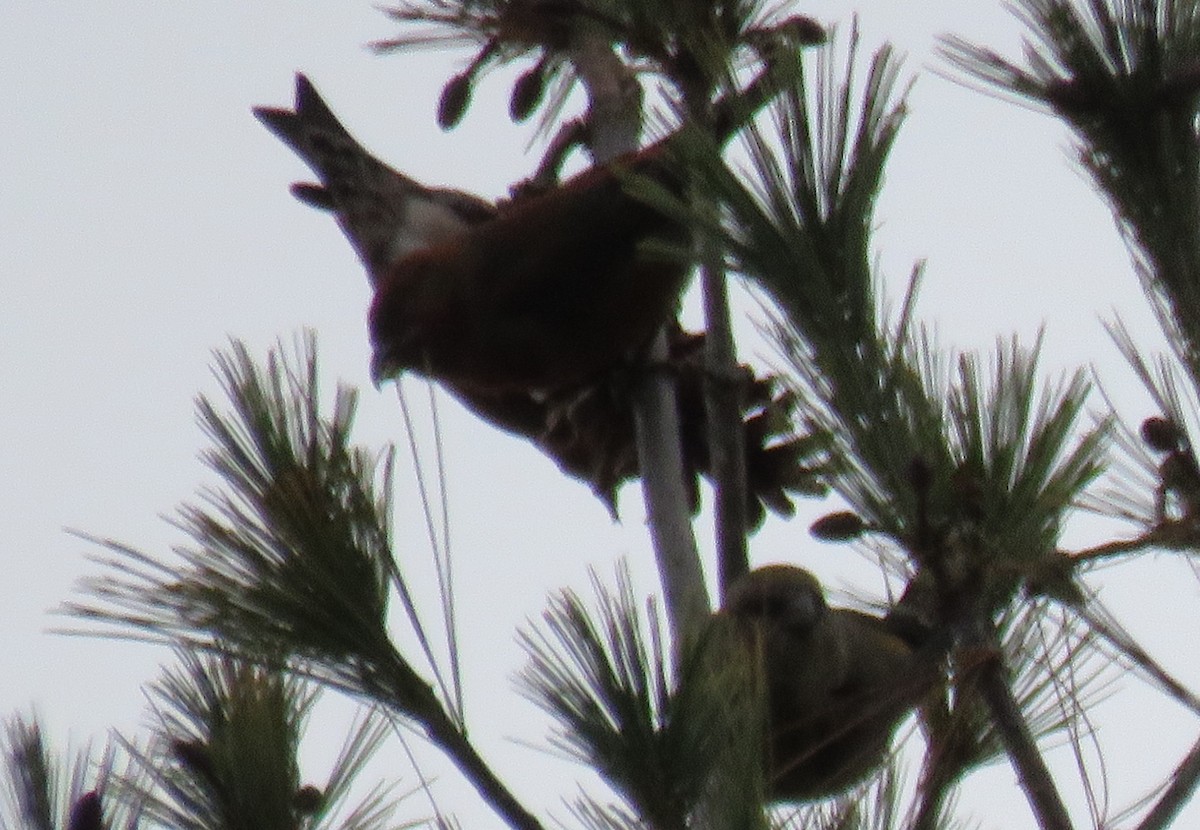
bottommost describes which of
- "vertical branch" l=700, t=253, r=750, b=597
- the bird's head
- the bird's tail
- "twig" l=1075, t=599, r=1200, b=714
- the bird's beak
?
"twig" l=1075, t=599, r=1200, b=714

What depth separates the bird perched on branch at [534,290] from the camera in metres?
2.81

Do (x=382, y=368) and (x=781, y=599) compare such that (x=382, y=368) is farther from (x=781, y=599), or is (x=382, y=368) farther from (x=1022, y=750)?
(x=1022, y=750)

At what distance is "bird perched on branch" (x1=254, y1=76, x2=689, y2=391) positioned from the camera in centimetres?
281

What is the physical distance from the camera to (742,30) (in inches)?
99.0

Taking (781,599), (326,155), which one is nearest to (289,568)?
(781,599)

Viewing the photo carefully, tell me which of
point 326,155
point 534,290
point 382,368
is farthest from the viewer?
point 326,155

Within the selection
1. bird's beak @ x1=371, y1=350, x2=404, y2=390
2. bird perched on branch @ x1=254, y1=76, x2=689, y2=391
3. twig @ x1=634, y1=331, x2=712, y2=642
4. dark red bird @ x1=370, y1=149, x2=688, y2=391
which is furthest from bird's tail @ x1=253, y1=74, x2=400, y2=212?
twig @ x1=634, y1=331, x2=712, y2=642

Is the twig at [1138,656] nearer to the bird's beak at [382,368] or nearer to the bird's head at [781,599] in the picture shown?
the bird's head at [781,599]

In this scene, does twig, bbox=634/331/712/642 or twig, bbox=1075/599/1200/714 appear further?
twig, bbox=634/331/712/642

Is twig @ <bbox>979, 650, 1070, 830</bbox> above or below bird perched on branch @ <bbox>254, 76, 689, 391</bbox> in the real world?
below

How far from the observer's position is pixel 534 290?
9.84 feet

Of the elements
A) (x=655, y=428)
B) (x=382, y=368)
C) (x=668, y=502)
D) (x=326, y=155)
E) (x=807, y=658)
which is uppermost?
(x=326, y=155)

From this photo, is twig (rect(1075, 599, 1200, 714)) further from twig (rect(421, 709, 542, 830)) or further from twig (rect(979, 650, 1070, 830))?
twig (rect(421, 709, 542, 830))

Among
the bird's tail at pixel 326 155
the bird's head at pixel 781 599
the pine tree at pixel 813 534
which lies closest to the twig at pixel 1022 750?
the pine tree at pixel 813 534
